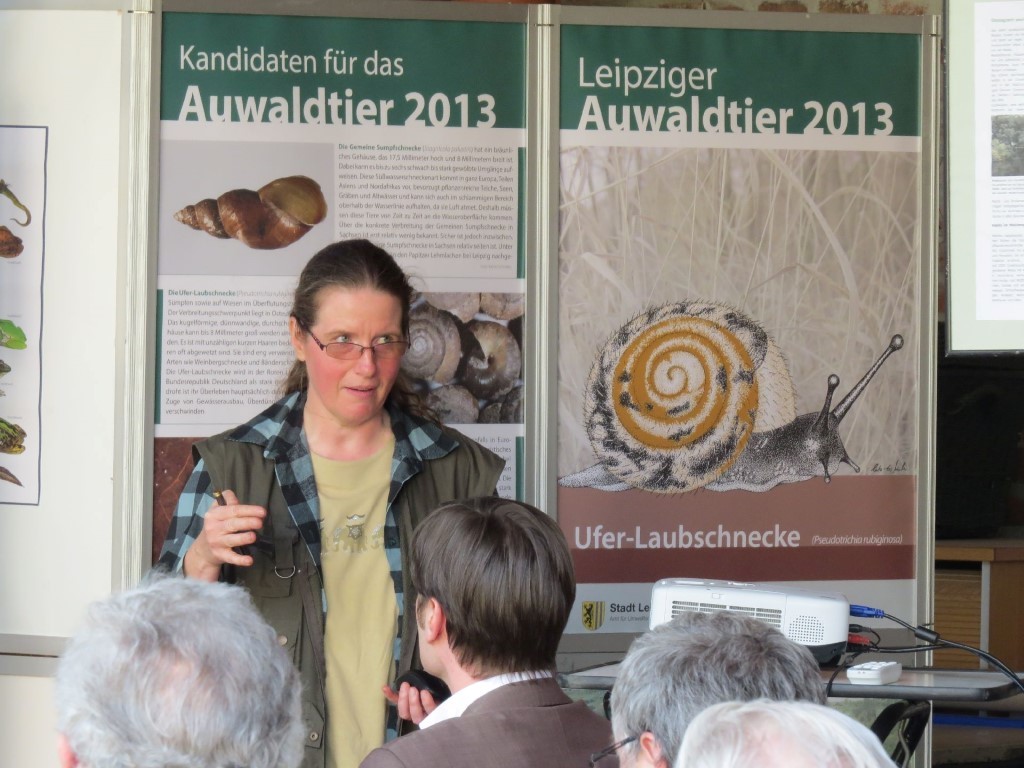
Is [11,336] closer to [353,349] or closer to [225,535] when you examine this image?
A: [353,349]

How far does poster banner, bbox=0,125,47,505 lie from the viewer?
3.38 m

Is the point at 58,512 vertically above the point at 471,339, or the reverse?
the point at 471,339

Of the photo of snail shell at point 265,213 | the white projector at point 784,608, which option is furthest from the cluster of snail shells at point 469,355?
the white projector at point 784,608

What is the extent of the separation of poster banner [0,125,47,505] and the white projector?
1.88 metres

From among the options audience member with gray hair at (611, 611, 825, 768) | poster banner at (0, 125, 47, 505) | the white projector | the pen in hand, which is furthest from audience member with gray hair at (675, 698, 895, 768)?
poster banner at (0, 125, 47, 505)

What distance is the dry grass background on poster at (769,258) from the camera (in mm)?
3527

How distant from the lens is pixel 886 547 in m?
3.63

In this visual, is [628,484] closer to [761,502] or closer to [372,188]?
[761,502]

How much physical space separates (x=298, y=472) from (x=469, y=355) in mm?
769

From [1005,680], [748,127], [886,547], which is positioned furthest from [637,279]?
[1005,680]

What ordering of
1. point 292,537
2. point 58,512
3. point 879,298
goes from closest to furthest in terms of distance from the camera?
point 292,537
point 58,512
point 879,298

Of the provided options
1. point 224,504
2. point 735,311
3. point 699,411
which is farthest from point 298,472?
point 735,311

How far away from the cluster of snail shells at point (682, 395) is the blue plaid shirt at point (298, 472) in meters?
0.72

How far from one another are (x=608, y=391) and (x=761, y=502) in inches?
21.3
